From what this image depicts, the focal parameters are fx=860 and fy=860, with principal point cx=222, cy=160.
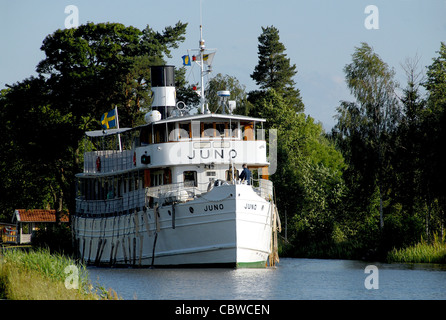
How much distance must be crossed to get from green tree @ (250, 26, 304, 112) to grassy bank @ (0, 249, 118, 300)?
59889 mm

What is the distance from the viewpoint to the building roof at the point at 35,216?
255ft

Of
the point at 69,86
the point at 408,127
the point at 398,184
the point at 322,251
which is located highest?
the point at 69,86

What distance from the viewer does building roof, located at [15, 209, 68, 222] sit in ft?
255

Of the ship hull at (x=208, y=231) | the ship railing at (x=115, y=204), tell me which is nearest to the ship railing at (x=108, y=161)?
the ship railing at (x=115, y=204)

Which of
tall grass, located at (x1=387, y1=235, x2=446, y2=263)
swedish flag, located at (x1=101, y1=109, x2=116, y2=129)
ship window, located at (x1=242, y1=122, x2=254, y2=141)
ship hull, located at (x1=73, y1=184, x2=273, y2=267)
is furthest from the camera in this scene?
swedish flag, located at (x1=101, y1=109, x2=116, y2=129)

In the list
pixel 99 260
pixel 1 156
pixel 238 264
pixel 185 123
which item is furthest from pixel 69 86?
pixel 238 264

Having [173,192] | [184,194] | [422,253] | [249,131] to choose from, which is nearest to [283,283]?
[184,194]

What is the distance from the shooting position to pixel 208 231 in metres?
35.2

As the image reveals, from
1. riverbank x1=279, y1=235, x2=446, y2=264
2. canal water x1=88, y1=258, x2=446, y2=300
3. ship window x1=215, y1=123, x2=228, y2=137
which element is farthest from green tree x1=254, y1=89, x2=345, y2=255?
canal water x1=88, y1=258, x2=446, y2=300

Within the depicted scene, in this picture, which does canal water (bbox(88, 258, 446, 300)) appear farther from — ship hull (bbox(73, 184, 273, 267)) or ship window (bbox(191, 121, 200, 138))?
ship window (bbox(191, 121, 200, 138))

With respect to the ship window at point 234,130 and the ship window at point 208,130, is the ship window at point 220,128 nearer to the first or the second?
the ship window at point 208,130

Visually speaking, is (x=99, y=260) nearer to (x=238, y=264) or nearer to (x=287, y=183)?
(x=238, y=264)

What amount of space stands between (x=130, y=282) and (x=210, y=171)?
894 centimetres

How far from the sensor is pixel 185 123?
130ft
